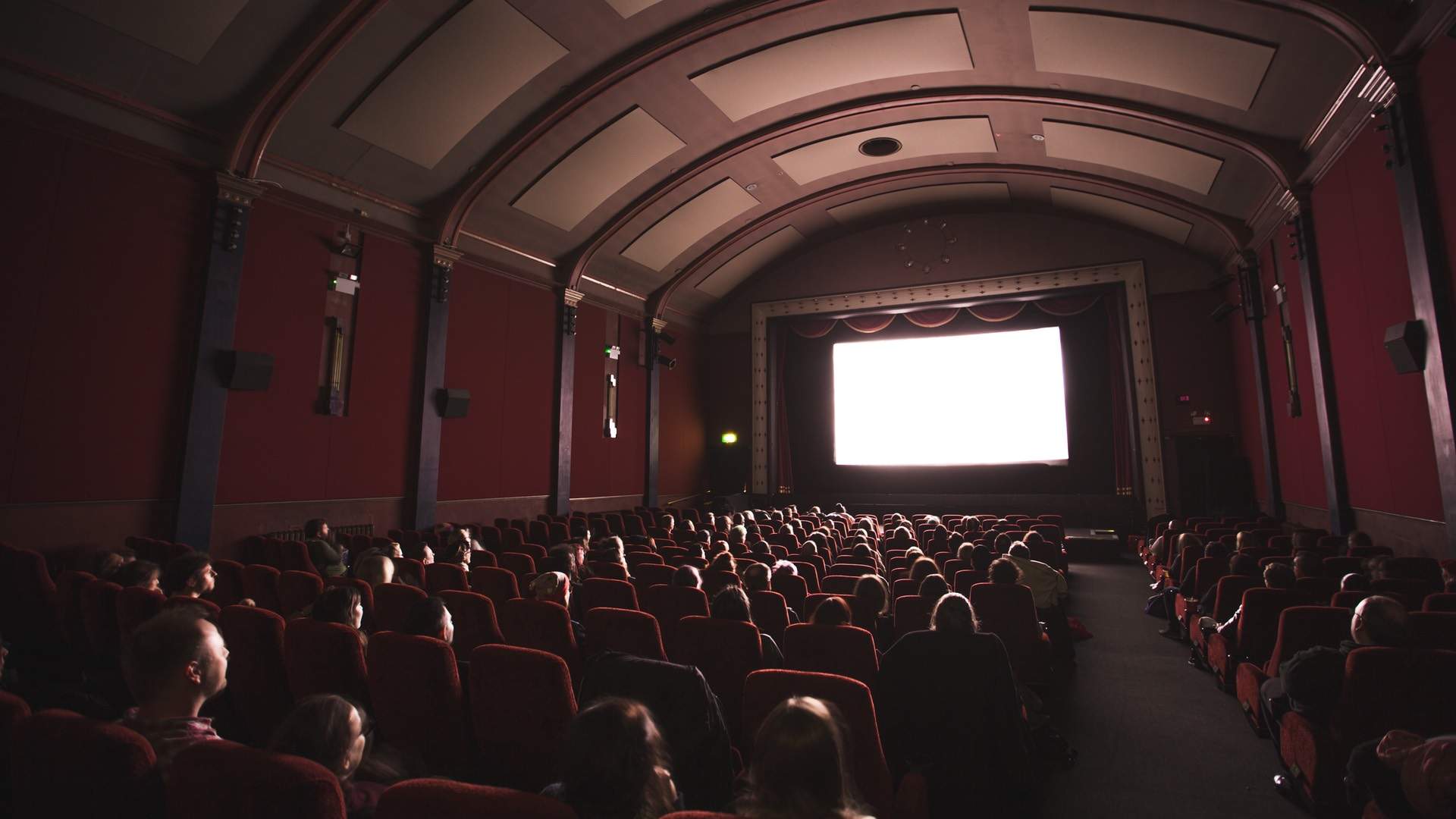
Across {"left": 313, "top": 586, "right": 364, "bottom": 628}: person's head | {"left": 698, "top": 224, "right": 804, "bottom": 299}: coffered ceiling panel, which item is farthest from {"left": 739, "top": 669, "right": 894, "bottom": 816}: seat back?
{"left": 698, "top": 224, "right": 804, "bottom": 299}: coffered ceiling panel

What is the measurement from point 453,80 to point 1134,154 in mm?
9855

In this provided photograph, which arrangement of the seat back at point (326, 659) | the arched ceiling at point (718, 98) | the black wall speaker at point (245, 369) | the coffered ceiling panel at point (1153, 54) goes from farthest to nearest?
the coffered ceiling panel at point (1153, 54) < the black wall speaker at point (245, 369) < the arched ceiling at point (718, 98) < the seat back at point (326, 659)

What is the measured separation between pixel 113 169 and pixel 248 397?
8.26 ft

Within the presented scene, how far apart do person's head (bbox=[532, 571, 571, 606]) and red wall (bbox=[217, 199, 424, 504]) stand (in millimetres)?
5563

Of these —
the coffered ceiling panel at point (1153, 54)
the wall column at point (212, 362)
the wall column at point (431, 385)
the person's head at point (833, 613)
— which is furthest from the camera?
the wall column at point (431, 385)

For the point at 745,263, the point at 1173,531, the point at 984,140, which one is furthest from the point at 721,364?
the point at 1173,531

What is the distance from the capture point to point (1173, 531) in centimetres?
850

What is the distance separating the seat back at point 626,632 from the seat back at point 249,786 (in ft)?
6.05

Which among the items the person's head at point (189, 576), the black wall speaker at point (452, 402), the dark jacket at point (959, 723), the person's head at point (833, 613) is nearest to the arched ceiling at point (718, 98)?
the black wall speaker at point (452, 402)

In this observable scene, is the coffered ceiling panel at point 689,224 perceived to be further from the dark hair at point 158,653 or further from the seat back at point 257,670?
the dark hair at point 158,653

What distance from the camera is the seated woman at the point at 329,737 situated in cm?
149

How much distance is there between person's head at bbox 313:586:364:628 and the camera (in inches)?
110

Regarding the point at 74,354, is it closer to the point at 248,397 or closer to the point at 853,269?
the point at 248,397

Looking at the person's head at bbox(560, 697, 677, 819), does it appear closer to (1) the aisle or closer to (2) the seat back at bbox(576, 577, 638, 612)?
(1) the aisle
